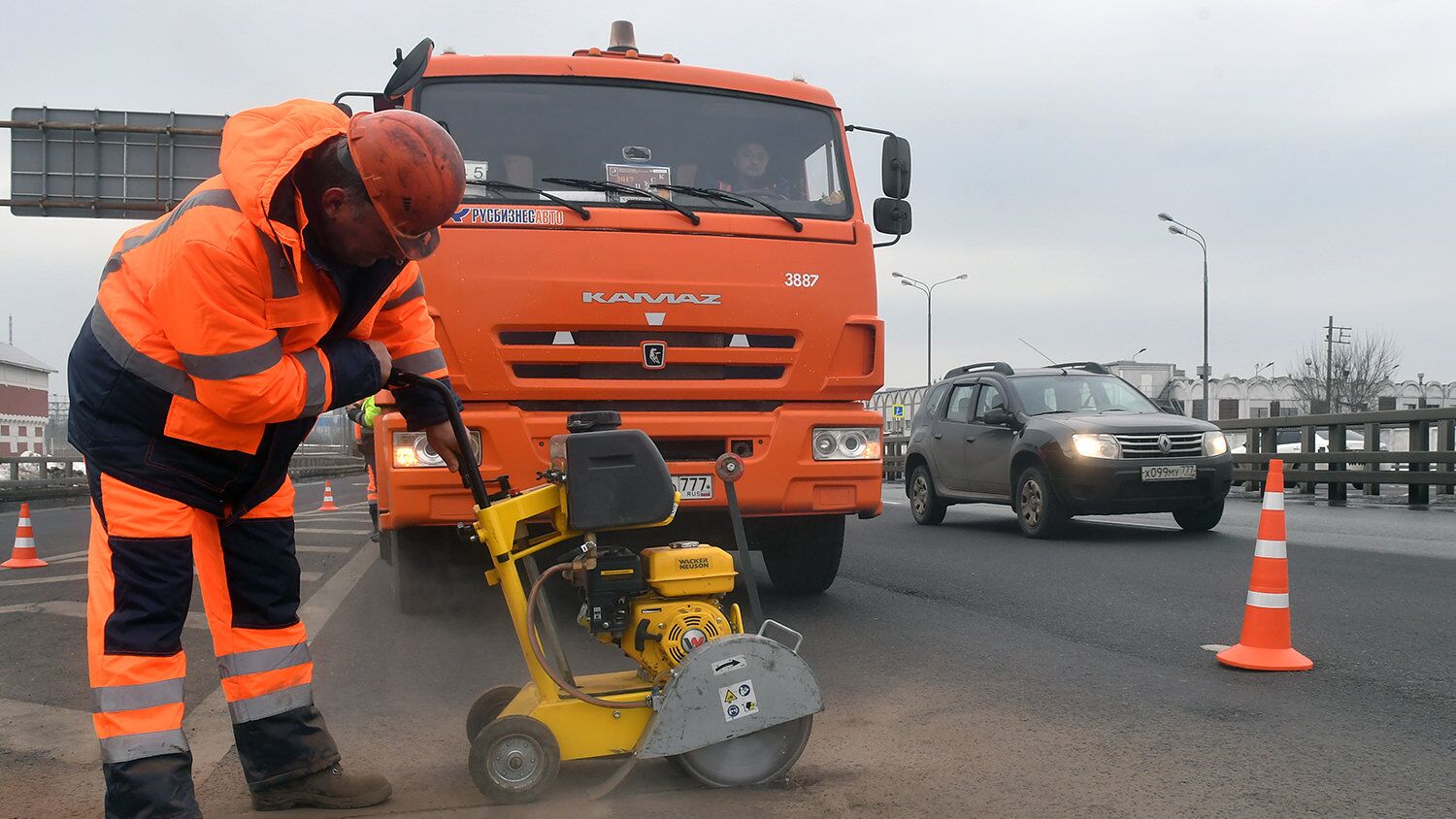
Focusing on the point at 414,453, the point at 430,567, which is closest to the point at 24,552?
the point at 430,567

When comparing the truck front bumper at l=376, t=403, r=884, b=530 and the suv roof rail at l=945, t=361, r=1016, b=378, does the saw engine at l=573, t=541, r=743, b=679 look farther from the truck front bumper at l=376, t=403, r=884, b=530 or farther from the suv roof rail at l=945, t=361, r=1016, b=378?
the suv roof rail at l=945, t=361, r=1016, b=378

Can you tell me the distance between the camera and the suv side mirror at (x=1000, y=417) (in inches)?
461

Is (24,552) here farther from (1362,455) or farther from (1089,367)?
(1362,455)

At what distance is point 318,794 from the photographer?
130 inches

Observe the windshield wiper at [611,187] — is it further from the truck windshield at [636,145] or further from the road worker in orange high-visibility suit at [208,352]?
the road worker in orange high-visibility suit at [208,352]

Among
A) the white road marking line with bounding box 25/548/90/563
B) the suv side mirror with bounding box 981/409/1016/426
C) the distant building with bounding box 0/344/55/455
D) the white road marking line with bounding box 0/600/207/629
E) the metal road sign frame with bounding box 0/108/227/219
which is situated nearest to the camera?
the white road marking line with bounding box 0/600/207/629

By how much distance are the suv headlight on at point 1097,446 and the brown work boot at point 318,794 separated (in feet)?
27.5

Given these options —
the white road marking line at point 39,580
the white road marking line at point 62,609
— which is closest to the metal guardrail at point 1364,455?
the white road marking line at point 62,609

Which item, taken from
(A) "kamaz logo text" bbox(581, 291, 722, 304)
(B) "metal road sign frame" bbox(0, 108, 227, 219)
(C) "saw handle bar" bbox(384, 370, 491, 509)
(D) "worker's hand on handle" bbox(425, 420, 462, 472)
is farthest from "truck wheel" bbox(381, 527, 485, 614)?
(B) "metal road sign frame" bbox(0, 108, 227, 219)

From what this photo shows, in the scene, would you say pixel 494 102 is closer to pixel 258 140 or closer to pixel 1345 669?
pixel 258 140

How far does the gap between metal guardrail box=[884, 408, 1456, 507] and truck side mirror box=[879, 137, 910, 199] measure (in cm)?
930

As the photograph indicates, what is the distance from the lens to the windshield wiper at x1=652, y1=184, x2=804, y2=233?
19.3 ft

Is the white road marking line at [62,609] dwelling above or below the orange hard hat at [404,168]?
below

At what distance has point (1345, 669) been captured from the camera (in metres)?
4.87
